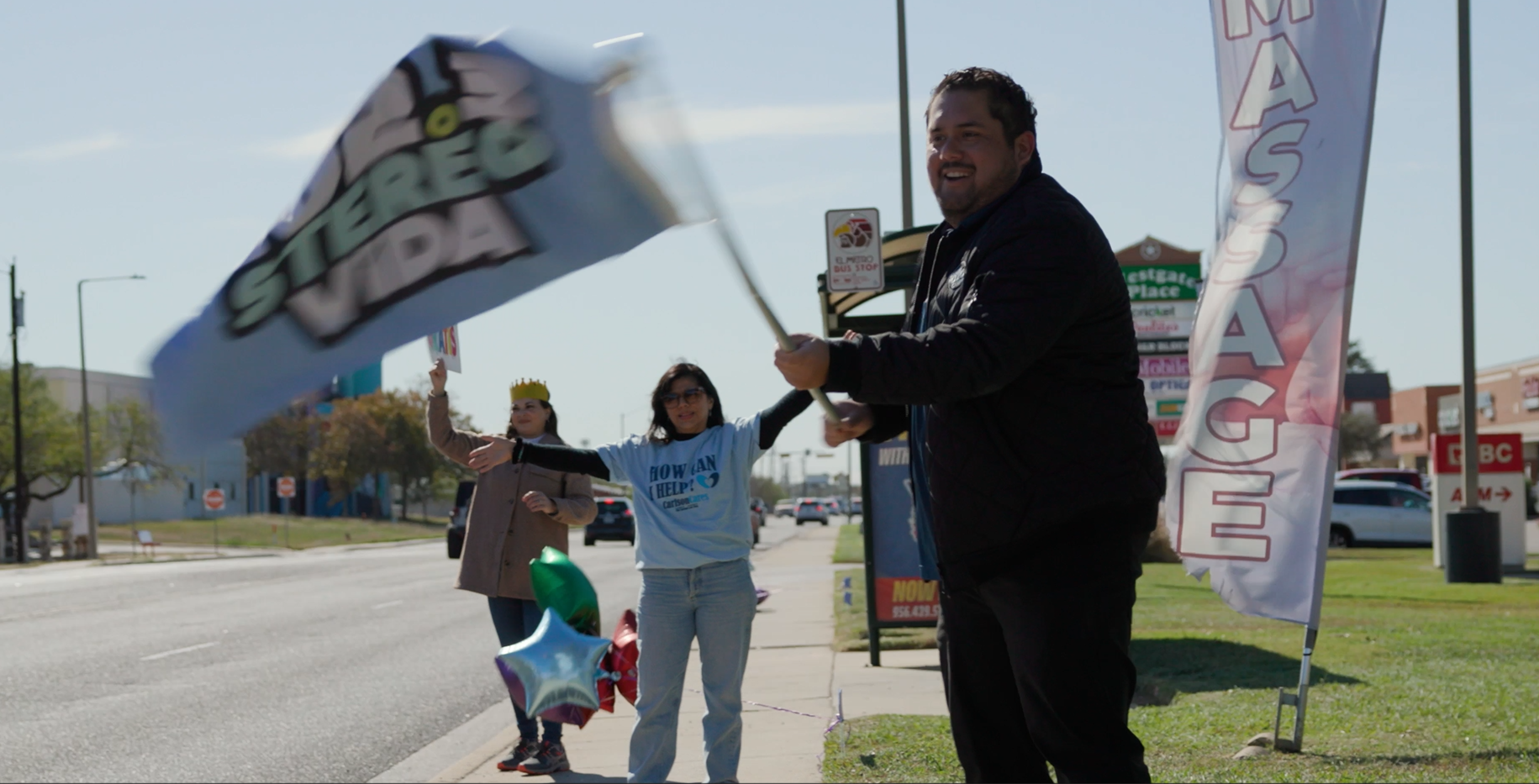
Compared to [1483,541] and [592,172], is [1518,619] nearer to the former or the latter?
[1483,541]

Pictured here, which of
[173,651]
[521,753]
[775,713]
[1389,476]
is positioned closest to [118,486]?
[1389,476]

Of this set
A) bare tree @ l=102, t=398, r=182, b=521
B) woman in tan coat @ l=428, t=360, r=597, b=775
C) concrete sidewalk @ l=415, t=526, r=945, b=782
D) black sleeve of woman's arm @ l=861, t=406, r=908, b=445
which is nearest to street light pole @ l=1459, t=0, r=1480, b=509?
concrete sidewalk @ l=415, t=526, r=945, b=782

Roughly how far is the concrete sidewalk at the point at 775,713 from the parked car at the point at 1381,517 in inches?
797

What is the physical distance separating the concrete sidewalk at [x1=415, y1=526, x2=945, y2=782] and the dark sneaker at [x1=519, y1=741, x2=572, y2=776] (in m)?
0.04

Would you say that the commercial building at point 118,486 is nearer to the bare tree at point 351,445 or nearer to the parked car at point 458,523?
the bare tree at point 351,445

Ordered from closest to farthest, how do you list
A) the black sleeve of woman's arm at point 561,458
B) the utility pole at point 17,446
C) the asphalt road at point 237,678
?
1. the black sleeve of woman's arm at point 561,458
2. the asphalt road at point 237,678
3. the utility pole at point 17,446

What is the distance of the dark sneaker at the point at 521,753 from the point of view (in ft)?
23.1

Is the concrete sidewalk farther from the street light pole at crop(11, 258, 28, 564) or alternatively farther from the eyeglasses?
the street light pole at crop(11, 258, 28, 564)

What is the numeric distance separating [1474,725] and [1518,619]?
6.81m

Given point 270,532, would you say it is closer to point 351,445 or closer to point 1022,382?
point 351,445

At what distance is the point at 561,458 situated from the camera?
5.47m

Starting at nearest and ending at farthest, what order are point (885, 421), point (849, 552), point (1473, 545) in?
1. point (885, 421)
2. point (1473, 545)
3. point (849, 552)

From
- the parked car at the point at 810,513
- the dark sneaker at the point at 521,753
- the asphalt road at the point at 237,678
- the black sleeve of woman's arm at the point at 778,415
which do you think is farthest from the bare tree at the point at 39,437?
the black sleeve of woman's arm at the point at 778,415

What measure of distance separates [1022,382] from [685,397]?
10.1 ft
